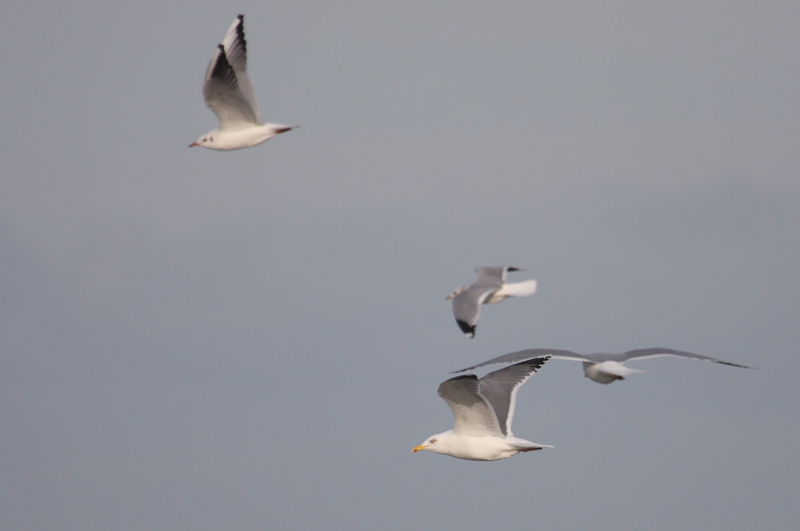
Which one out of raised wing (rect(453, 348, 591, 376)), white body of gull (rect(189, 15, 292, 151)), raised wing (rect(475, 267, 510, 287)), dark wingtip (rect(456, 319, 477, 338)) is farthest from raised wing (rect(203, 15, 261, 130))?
raised wing (rect(453, 348, 591, 376))

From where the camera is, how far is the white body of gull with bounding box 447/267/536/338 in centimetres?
1498

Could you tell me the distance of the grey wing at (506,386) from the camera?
13.0m

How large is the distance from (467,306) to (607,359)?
209 cm

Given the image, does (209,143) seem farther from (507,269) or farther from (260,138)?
(507,269)

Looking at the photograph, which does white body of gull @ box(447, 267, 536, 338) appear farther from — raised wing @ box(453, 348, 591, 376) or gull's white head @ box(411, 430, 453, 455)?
gull's white head @ box(411, 430, 453, 455)

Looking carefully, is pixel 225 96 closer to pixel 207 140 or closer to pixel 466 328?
pixel 207 140

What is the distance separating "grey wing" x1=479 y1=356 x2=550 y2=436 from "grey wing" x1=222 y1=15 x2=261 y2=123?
5.11 m

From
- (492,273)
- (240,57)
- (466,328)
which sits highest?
(240,57)

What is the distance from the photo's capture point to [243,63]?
15.3 metres

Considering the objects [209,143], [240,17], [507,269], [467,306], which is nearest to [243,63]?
[240,17]

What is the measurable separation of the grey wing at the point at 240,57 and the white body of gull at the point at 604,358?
482cm

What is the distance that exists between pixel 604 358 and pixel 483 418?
12.2 ft

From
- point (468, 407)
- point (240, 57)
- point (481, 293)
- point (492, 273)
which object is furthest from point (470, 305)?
point (240, 57)

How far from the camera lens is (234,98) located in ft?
51.0
